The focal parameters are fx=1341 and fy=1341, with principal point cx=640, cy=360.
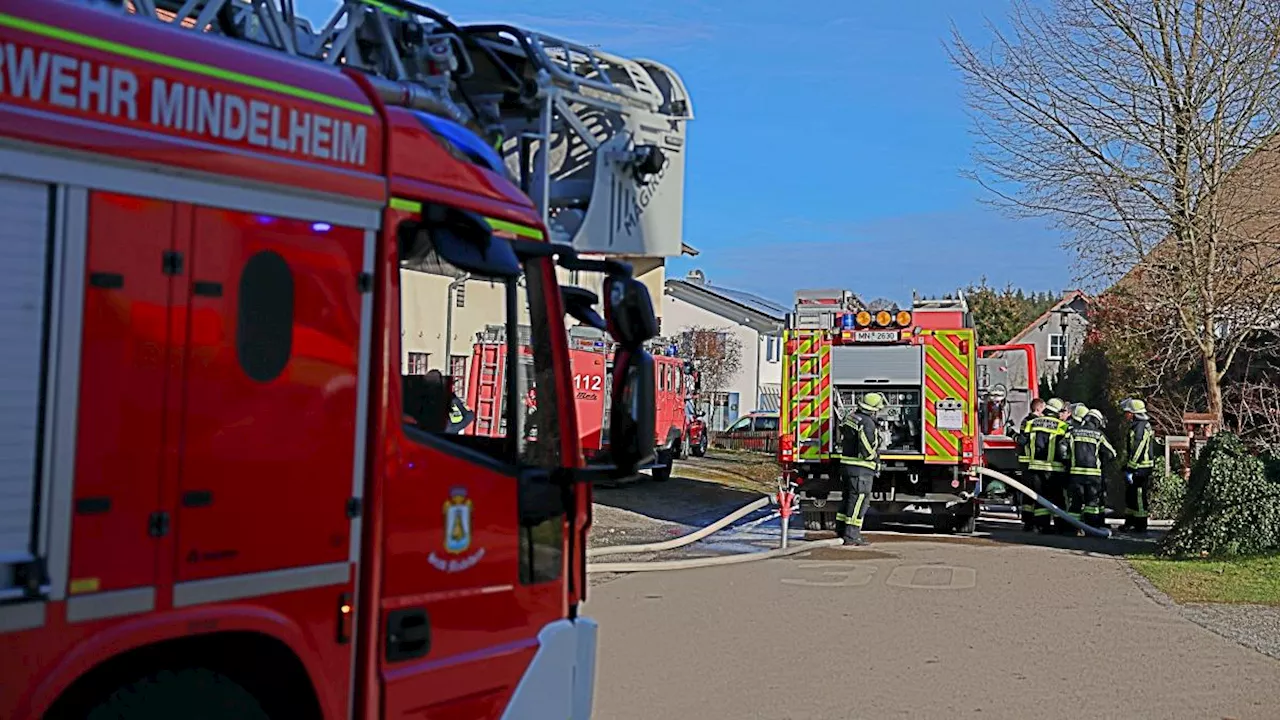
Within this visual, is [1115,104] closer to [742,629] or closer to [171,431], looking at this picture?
[742,629]

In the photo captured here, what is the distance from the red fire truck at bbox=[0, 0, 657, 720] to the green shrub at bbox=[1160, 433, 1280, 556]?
9.65 m

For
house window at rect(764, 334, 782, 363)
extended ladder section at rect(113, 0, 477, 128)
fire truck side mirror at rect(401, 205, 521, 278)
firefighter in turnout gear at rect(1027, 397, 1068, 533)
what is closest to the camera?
fire truck side mirror at rect(401, 205, 521, 278)

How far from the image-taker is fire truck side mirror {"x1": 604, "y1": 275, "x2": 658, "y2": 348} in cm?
478

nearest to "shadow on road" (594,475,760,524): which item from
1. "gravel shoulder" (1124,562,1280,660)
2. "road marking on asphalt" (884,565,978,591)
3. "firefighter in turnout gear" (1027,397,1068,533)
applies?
"firefighter in turnout gear" (1027,397,1068,533)

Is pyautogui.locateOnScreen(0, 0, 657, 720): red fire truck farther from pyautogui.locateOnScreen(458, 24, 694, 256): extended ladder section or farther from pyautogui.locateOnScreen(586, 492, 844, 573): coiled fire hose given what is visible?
pyautogui.locateOnScreen(586, 492, 844, 573): coiled fire hose

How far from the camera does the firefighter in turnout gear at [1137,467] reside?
52.5 feet

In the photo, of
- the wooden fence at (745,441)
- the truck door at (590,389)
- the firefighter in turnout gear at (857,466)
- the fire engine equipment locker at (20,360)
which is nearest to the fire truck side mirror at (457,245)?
the fire engine equipment locker at (20,360)

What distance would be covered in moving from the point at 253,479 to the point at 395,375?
65 cm

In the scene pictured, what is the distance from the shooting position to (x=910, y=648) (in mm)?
8898

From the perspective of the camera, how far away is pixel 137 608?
141 inches

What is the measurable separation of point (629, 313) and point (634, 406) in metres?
0.34

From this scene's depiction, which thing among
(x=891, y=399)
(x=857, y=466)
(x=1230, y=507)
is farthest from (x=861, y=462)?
(x=1230, y=507)

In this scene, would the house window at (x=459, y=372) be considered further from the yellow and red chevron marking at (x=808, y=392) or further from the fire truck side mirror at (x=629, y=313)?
the yellow and red chevron marking at (x=808, y=392)

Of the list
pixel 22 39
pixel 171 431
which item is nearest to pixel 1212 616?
pixel 171 431
